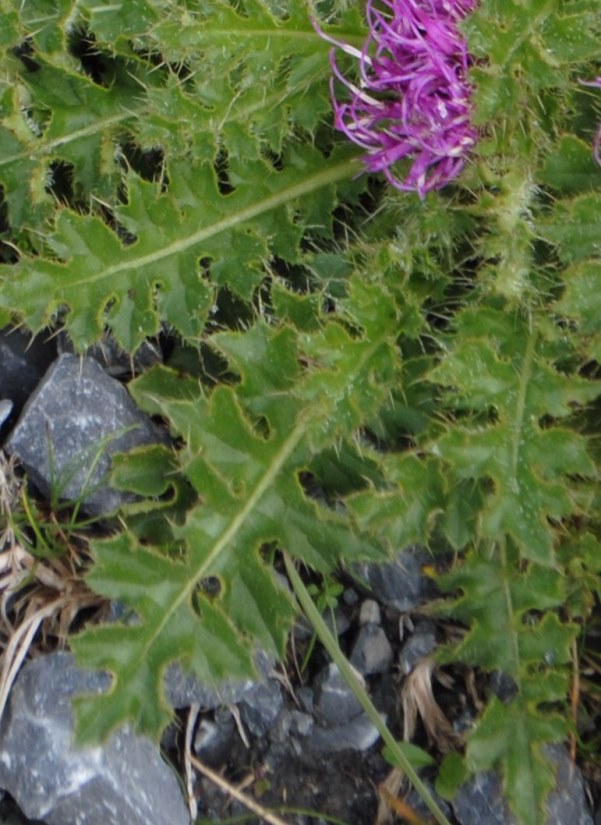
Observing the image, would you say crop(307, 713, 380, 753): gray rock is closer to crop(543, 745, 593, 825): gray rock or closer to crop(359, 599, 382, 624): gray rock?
crop(359, 599, 382, 624): gray rock

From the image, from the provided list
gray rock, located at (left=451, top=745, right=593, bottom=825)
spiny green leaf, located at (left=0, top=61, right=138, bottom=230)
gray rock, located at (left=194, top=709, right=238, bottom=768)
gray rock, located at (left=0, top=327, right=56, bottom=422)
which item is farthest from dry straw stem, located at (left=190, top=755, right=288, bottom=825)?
spiny green leaf, located at (left=0, top=61, right=138, bottom=230)

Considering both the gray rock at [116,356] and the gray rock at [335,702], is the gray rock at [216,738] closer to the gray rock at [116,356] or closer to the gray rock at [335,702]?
the gray rock at [335,702]

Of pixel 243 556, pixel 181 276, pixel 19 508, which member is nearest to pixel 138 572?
pixel 243 556

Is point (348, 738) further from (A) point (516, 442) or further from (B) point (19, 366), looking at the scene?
(B) point (19, 366)

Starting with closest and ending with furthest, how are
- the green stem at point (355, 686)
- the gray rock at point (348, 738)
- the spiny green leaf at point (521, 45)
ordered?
the spiny green leaf at point (521, 45), the green stem at point (355, 686), the gray rock at point (348, 738)

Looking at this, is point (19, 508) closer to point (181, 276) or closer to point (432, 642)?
point (181, 276)

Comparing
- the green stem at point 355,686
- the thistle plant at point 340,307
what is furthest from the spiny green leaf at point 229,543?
the green stem at point 355,686
